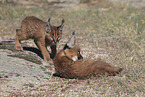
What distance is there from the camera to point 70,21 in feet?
35.0

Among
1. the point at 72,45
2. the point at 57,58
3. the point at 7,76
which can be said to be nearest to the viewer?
the point at 7,76

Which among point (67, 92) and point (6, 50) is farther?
point (6, 50)

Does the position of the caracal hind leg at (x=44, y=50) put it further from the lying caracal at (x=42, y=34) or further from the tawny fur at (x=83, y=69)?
the tawny fur at (x=83, y=69)

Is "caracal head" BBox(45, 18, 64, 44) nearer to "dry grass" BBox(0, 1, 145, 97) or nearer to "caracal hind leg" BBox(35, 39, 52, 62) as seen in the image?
"caracal hind leg" BBox(35, 39, 52, 62)

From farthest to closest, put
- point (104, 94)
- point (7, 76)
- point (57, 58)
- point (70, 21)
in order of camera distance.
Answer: point (70, 21)
point (57, 58)
point (7, 76)
point (104, 94)

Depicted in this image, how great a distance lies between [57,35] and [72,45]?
2.29 ft

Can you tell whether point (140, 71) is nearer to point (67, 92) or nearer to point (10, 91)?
point (67, 92)

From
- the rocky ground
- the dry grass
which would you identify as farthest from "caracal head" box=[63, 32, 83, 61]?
the dry grass

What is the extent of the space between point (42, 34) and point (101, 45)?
2296mm

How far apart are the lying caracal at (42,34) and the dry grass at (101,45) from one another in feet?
4.06

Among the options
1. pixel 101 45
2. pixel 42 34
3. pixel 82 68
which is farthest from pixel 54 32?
pixel 101 45

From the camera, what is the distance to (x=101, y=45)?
7082 millimetres

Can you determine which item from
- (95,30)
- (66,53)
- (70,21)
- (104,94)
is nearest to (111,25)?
(95,30)

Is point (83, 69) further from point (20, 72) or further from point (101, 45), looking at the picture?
point (101, 45)
